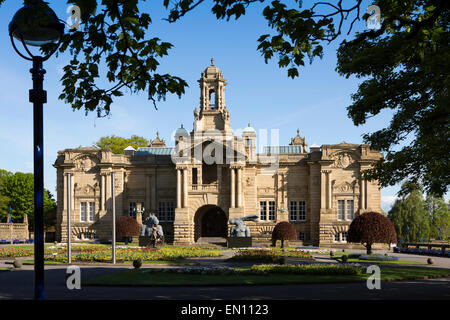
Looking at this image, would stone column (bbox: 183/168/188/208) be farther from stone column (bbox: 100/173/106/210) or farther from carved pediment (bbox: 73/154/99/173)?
carved pediment (bbox: 73/154/99/173)

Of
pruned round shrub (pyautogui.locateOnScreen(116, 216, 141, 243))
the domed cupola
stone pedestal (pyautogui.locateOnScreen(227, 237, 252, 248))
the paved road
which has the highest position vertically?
the domed cupola

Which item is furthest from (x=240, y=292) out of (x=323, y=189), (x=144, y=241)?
(x=323, y=189)

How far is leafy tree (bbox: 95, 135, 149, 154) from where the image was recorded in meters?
82.9

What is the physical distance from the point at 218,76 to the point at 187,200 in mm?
15981

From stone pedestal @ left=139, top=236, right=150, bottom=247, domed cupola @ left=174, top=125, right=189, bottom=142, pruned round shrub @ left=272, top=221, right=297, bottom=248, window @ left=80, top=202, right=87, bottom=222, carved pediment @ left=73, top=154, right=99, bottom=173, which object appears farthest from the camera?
domed cupola @ left=174, top=125, right=189, bottom=142

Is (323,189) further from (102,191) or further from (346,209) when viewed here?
(102,191)

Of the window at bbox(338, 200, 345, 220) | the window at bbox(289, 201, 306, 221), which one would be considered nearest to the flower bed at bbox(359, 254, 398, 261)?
the window at bbox(338, 200, 345, 220)

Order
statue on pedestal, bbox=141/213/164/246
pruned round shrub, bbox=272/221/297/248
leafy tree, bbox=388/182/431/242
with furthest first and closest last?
1. leafy tree, bbox=388/182/431/242
2. pruned round shrub, bbox=272/221/297/248
3. statue on pedestal, bbox=141/213/164/246

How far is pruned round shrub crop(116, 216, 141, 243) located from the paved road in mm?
32386

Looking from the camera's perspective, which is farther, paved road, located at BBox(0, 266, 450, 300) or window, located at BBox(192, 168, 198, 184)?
window, located at BBox(192, 168, 198, 184)

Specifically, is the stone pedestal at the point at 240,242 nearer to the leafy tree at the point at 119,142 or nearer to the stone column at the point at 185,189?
the stone column at the point at 185,189

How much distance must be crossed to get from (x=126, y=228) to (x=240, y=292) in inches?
1492

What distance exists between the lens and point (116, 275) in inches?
890
